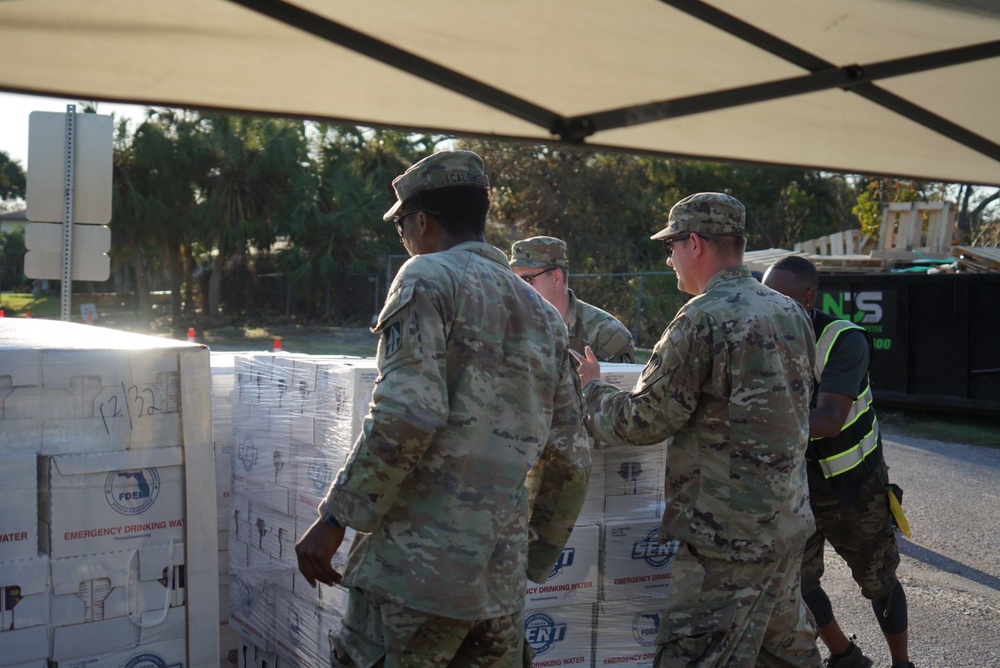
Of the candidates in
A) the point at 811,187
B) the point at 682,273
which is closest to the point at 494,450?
the point at 682,273

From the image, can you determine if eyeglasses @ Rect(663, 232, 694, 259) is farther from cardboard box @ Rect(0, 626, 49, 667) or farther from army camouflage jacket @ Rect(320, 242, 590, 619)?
cardboard box @ Rect(0, 626, 49, 667)

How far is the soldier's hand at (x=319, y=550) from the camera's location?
7.73ft

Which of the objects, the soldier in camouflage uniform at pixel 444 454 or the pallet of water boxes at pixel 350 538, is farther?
the pallet of water boxes at pixel 350 538

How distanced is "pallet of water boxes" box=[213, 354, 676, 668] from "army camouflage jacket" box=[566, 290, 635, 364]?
0.77 metres

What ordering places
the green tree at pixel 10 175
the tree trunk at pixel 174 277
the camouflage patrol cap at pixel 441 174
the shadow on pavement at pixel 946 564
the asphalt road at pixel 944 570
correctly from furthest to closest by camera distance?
the green tree at pixel 10 175
the tree trunk at pixel 174 277
the shadow on pavement at pixel 946 564
the asphalt road at pixel 944 570
the camouflage patrol cap at pixel 441 174

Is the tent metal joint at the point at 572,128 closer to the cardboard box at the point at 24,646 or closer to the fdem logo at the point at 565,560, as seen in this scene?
the fdem logo at the point at 565,560

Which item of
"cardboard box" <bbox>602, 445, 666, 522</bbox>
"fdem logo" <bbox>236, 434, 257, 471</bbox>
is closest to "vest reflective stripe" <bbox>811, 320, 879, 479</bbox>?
"cardboard box" <bbox>602, 445, 666, 522</bbox>

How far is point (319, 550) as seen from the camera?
7.73 ft

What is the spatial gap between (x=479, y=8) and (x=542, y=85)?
2.22 ft

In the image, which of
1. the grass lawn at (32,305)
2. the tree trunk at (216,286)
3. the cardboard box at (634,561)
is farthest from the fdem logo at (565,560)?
the grass lawn at (32,305)

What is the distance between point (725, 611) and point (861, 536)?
1468 millimetres

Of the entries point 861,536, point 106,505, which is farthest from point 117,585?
point 861,536

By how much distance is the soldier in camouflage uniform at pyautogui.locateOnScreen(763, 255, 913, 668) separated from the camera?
13.6 ft

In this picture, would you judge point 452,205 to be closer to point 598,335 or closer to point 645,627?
point 645,627
